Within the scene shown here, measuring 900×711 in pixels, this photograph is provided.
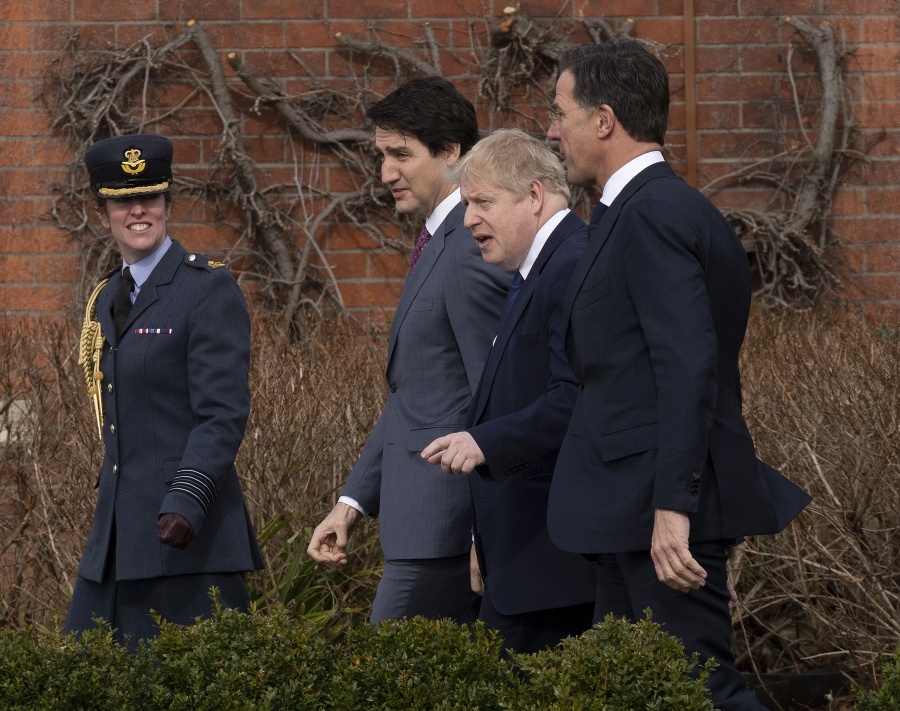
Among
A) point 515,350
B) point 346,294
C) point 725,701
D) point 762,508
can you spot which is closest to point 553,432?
point 515,350

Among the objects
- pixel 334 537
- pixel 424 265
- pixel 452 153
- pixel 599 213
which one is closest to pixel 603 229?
pixel 599 213

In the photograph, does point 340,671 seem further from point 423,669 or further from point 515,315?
point 515,315

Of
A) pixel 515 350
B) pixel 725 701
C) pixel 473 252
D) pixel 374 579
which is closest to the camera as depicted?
pixel 725 701

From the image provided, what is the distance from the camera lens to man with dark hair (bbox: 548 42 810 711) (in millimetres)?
2723

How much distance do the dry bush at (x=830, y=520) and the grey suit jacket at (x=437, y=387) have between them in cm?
143

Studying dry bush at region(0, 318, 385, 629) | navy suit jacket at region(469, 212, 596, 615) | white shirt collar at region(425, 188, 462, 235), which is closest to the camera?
navy suit jacket at region(469, 212, 596, 615)

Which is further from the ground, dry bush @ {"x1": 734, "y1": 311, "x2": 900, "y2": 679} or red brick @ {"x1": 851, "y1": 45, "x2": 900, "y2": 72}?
red brick @ {"x1": 851, "y1": 45, "x2": 900, "y2": 72}

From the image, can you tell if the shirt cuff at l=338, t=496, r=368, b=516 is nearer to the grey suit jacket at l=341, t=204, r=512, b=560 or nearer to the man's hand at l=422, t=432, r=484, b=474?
the grey suit jacket at l=341, t=204, r=512, b=560

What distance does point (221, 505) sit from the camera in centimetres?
353

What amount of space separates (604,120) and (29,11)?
5.95 metres

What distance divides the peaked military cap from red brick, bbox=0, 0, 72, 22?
188 inches

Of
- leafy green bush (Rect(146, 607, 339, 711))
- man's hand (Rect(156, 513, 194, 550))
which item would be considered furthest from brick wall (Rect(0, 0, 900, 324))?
leafy green bush (Rect(146, 607, 339, 711))

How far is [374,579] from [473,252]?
5.88ft

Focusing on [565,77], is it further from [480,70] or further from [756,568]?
[480,70]
